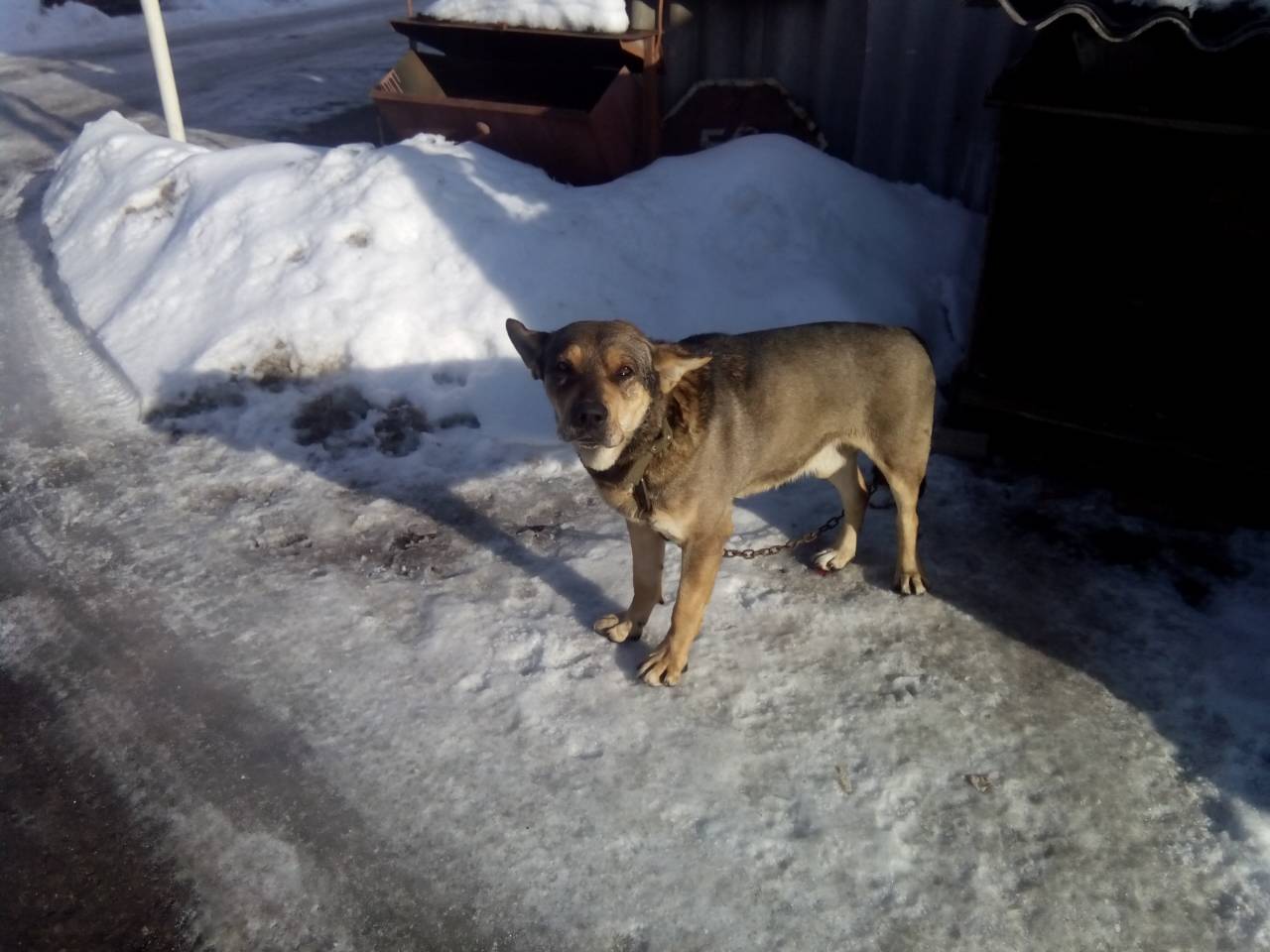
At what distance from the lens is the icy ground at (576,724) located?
2.99m

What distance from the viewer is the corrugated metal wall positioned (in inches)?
273

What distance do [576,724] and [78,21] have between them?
20.1 metres

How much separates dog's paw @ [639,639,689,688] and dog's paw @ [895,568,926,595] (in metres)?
1.23

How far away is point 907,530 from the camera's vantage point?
432 centimetres

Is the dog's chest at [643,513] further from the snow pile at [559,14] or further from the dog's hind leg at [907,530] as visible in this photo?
the snow pile at [559,14]

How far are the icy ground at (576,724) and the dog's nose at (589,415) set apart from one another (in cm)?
120

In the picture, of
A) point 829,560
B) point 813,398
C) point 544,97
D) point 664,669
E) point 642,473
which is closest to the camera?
point 642,473

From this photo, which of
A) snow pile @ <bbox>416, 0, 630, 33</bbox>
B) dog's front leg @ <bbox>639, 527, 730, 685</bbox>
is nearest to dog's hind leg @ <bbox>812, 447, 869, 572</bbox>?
dog's front leg @ <bbox>639, 527, 730, 685</bbox>

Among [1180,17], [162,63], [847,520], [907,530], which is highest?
[1180,17]

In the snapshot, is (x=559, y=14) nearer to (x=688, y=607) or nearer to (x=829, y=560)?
(x=829, y=560)

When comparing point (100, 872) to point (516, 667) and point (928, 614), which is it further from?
point (928, 614)

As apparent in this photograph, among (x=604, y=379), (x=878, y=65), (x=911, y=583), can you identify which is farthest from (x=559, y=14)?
(x=911, y=583)

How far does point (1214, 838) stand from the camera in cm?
317

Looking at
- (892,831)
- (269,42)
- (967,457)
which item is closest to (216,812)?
(892,831)
